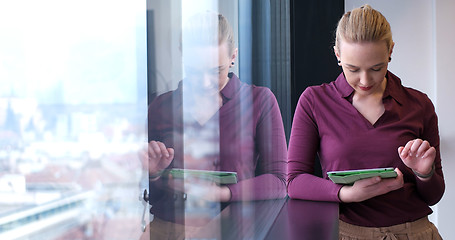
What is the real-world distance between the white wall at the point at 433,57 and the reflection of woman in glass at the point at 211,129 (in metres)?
2.24

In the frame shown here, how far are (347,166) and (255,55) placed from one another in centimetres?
56

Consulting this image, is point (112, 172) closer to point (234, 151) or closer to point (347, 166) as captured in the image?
point (234, 151)

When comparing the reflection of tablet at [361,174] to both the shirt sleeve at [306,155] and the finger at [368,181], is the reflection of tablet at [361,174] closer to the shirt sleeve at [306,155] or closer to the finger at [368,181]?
the finger at [368,181]

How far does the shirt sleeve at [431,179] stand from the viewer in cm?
152

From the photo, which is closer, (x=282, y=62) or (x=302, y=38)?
(x=282, y=62)

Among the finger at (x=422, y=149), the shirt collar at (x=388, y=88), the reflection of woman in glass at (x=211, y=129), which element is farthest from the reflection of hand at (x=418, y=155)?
the reflection of woman in glass at (x=211, y=129)

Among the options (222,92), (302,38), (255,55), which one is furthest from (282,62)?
(222,92)

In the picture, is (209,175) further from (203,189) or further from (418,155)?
(418,155)

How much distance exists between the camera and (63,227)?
43 centimetres

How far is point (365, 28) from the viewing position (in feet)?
5.16

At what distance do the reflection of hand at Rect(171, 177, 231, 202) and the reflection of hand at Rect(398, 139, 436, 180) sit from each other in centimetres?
52

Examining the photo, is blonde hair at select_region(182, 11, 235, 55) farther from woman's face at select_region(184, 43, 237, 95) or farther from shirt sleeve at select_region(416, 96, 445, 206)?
shirt sleeve at select_region(416, 96, 445, 206)

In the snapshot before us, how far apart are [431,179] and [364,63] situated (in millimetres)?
391

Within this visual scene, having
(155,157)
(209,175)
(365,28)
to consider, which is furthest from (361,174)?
(155,157)
